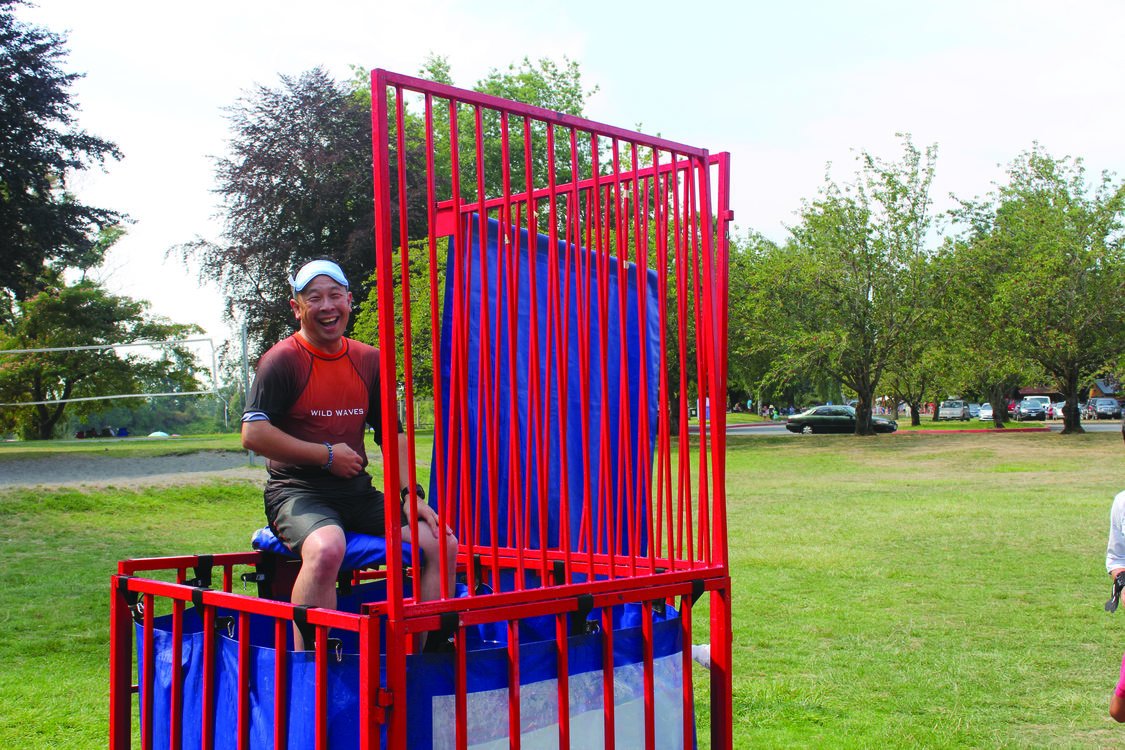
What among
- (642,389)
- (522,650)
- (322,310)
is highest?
(322,310)

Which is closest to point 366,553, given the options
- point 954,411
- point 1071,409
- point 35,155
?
point 35,155

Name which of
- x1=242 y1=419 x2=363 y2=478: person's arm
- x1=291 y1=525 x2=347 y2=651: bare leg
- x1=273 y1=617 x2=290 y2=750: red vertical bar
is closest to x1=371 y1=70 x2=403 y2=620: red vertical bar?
x1=273 y1=617 x2=290 y2=750: red vertical bar

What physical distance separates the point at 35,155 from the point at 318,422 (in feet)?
62.2

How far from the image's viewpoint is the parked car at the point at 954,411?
2462 inches

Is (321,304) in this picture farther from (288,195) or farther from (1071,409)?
(1071,409)

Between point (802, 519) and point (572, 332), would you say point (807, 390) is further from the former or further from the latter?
point (572, 332)

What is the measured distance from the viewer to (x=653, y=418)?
396 centimetres

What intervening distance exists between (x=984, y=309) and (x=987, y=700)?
27.4 meters

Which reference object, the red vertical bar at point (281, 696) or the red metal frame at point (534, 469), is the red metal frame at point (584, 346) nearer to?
the red metal frame at point (534, 469)

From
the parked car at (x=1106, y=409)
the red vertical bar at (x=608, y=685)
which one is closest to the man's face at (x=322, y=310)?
the red vertical bar at (x=608, y=685)

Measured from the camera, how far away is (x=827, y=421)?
4162 cm

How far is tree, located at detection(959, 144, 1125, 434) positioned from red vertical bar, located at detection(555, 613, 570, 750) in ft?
95.4

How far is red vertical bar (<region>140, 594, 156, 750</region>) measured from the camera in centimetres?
322

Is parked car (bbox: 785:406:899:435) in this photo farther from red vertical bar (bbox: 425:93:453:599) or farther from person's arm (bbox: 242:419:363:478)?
person's arm (bbox: 242:419:363:478)
